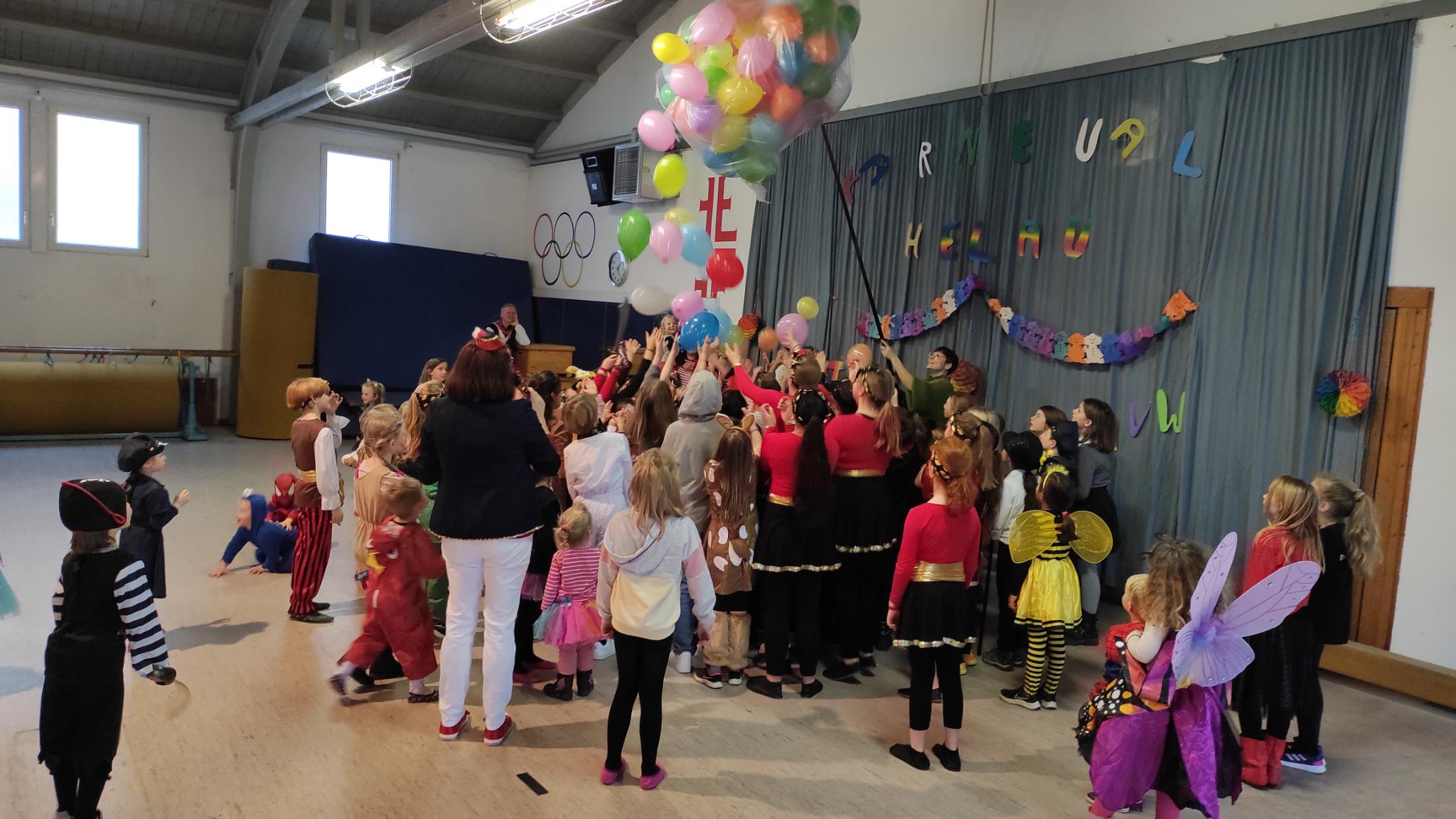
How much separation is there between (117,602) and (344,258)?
28.9 feet

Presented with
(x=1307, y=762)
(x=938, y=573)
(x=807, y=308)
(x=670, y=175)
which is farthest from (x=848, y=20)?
(x=1307, y=762)

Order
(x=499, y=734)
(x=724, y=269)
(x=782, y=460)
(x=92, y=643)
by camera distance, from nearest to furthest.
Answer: (x=92, y=643), (x=499, y=734), (x=782, y=460), (x=724, y=269)

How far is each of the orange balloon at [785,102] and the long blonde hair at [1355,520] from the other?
2833 mm

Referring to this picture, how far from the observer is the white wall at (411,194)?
10719 mm

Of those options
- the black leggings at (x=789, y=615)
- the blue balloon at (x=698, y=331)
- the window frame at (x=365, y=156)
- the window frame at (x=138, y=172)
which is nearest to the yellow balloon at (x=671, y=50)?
the blue balloon at (x=698, y=331)

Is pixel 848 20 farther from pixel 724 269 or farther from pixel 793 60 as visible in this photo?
pixel 724 269

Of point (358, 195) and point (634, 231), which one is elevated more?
point (358, 195)

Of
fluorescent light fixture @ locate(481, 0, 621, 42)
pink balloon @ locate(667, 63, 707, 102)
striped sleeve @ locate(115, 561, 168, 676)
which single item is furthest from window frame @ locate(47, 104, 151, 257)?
striped sleeve @ locate(115, 561, 168, 676)

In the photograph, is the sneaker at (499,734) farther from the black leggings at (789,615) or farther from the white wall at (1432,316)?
the white wall at (1432,316)

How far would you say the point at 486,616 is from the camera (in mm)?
3254

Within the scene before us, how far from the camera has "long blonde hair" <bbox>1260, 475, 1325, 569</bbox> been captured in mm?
3229

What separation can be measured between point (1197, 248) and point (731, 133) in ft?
8.83

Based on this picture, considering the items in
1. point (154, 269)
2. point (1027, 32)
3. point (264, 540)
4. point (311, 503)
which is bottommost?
point (264, 540)

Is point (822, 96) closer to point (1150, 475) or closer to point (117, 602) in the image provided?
point (1150, 475)
